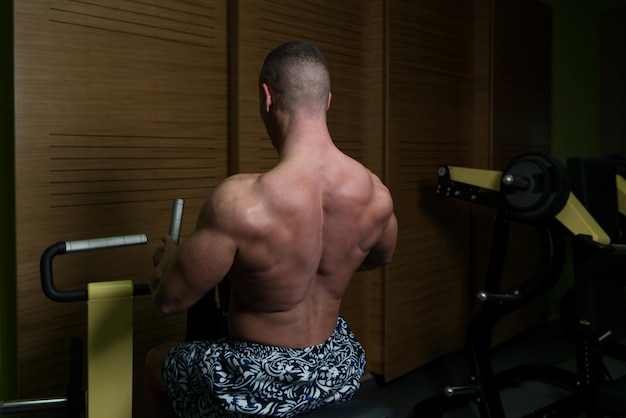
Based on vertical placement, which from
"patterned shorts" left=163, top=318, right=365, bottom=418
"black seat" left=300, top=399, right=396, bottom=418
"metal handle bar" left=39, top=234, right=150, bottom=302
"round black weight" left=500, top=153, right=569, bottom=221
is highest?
"round black weight" left=500, top=153, right=569, bottom=221

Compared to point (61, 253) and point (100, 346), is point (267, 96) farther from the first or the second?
point (100, 346)

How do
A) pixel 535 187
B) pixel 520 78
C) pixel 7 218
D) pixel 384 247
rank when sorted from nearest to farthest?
1. pixel 384 247
2. pixel 7 218
3. pixel 535 187
4. pixel 520 78

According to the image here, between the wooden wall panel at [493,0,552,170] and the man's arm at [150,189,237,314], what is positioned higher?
the wooden wall panel at [493,0,552,170]

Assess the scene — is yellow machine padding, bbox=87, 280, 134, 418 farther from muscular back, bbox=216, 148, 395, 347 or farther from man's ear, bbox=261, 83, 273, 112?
man's ear, bbox=261, 83, 273, 112

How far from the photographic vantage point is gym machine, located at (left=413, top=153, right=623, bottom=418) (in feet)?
8.84

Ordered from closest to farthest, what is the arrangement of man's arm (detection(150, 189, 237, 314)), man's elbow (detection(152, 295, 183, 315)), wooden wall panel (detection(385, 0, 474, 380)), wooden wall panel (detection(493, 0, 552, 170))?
man's arm (detection(150, 189, 237, 314)) → man's elbow (detection(152, 295, 183, 315)) → wooden wall panel (detection(385, 0, 474, 380)) → wooden wall panel (detection(493, 0, 552, 170))

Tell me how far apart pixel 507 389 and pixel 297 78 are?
107 inches

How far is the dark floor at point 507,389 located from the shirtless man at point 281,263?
1759mm

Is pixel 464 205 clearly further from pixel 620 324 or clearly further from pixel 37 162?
pixel 37 162

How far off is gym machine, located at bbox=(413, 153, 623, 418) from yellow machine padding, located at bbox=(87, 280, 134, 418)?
70.0 inches

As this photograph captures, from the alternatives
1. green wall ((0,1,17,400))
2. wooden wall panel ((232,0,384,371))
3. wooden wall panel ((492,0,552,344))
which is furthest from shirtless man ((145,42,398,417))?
wooden wall panel ((492,0,552,344))

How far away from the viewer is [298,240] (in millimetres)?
1386

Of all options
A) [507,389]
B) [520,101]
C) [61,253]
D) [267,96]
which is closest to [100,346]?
[61,253]

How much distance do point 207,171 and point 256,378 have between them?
1.35 meters
